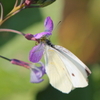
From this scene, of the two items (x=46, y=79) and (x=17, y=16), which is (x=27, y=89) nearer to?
(x=46, y=79)

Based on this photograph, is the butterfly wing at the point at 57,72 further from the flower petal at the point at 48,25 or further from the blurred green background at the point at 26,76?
the blurred green background at the point at 26,76

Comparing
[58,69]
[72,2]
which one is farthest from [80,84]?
[72,2]

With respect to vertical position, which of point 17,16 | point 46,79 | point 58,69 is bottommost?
Answer: point 46,79

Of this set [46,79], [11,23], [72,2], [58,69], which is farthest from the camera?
[72,2]

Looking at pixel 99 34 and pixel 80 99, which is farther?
pixel 99 34

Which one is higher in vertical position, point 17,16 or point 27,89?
point 17,16

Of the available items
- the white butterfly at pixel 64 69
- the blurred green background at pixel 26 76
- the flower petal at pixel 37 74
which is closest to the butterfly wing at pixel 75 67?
the white butterfly at pixel 64 69
